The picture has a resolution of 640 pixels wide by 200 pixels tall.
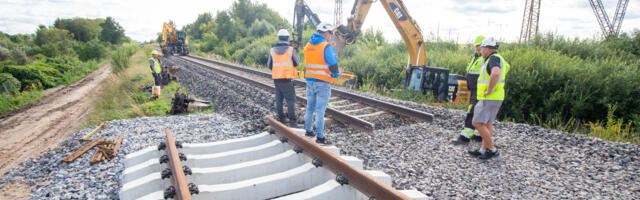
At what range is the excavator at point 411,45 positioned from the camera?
30.3 feet

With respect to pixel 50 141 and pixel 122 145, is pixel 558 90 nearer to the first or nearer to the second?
pixel 122 145

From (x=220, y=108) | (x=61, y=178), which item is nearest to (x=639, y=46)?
(x=220, y=108)

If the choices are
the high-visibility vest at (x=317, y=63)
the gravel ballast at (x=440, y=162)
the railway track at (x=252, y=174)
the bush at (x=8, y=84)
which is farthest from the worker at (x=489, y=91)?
the bush at (x=8, y=84)

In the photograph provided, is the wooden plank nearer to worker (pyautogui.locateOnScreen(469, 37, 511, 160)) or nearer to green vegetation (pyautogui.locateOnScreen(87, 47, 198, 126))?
green vegetation (pyautogui.locateOnScreen(87, 47, 198, 126))

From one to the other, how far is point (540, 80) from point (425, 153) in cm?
515

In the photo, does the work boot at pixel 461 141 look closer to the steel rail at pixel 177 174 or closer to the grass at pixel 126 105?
the steel rail at pixel 177 174

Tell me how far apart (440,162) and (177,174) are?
3.09m

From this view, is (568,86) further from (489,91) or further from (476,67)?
(489,91)

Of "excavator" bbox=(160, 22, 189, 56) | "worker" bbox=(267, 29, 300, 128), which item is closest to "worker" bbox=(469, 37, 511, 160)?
"worker" bbox=(267, 29, 300, 128)

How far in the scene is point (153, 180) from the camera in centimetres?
264

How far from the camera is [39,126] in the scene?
8.13 m

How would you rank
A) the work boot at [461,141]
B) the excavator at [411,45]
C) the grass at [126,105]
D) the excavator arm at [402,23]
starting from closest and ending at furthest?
1. the work boot at [461,141]
2. the grass at [126,105]
3. the excavator at [411,45]
4. the excavator arm at [402,23]

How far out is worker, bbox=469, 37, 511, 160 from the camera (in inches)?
166

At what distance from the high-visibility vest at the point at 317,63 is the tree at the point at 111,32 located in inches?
2141
